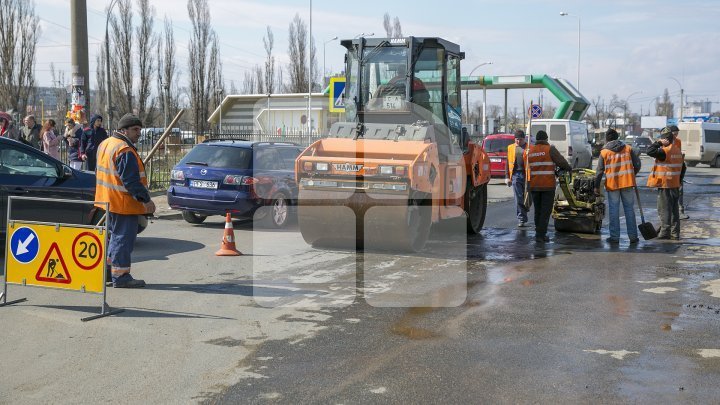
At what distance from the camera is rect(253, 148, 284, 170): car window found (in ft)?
46.9

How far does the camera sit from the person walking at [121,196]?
8.52 m

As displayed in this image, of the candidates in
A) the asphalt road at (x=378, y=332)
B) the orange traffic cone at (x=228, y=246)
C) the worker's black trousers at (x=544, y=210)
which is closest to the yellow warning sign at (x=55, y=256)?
the asphalt road at (x=378, y=332)

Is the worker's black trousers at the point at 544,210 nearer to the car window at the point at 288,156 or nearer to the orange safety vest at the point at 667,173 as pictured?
the orange safety vest at the point at 667,173

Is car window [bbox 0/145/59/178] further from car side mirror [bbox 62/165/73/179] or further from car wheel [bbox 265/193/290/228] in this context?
car wheel [bbox 265/193/290/228]

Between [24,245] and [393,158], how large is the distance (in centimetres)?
490

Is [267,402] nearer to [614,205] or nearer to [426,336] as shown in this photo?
[426,336]

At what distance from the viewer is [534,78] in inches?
1442

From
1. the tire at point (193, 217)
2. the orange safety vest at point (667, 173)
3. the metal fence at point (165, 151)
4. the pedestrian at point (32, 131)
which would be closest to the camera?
the orange safety vest at point (667, 173)

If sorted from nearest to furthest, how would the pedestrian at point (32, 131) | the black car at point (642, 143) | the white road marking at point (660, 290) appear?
the white road marking at point (660, 290)
the pedestrian at point (32, 131)
the black car at point (642, 143)

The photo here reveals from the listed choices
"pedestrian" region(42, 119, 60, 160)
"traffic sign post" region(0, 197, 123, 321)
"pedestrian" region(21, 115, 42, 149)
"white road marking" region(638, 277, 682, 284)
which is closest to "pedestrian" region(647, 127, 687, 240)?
"white road marking" region(638, 277, 682, 284)

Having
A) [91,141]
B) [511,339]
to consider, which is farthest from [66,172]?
[511,339]

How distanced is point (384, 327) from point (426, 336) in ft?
1.53

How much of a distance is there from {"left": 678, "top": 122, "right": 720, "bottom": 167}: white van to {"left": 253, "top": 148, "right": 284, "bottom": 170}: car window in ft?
110

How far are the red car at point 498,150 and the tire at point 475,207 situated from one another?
502 inches
